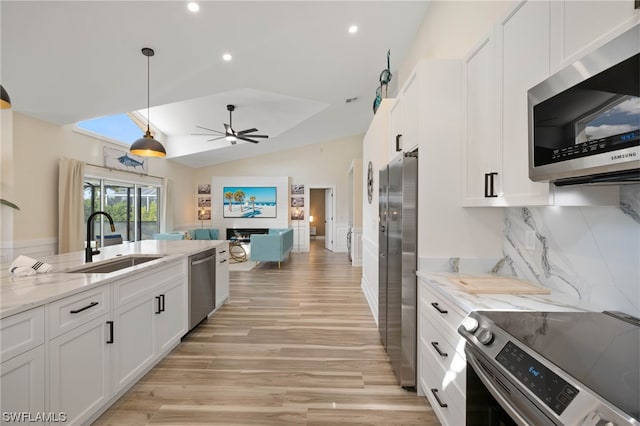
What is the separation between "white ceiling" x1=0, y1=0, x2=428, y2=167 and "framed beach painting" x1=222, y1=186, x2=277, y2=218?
4.46 metres

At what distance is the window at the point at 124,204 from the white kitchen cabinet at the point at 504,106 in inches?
219

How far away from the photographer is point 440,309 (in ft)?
5.08

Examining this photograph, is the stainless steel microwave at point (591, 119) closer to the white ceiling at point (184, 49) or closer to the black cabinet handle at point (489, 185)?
the black cabinet handle at point (489, 185)

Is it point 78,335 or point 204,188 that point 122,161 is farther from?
point 78,335

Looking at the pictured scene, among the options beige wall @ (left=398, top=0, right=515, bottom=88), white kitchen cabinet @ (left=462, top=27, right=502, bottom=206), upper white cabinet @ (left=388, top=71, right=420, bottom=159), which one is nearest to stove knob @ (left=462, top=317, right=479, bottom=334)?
white kitchen cabinet @ (left=462, top=27, right=502, bottom=206)

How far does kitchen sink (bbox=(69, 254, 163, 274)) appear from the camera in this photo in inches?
85.1

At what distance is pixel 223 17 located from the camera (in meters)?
2.67

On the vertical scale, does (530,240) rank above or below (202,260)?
above

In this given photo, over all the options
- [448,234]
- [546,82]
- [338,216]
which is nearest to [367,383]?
[448,234]

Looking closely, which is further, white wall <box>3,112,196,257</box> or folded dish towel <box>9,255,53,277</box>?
white wall <box>3,112,196,257</box>

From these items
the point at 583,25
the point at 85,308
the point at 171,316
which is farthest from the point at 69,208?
the point at 583,25

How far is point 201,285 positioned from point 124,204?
4.82m

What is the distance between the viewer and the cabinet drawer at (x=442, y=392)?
1.34m

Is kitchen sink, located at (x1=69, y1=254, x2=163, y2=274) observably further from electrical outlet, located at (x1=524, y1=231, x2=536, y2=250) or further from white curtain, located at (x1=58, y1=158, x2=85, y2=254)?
electrical outlet, located at (x1=524, y1=231, x2=536, y2=250)
